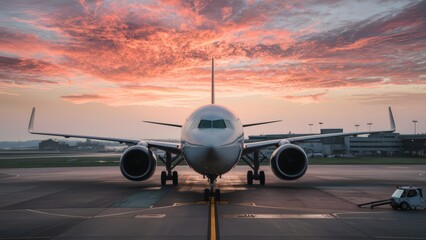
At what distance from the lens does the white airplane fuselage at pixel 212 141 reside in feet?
54.3

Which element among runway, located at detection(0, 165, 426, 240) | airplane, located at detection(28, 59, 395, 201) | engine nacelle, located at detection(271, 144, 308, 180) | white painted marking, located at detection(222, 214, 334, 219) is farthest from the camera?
engine nacelle, located at detection(271, 144, 308, 180)

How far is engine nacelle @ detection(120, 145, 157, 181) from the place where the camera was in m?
23.2

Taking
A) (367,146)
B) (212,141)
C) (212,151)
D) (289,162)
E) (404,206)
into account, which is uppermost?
(367,146)

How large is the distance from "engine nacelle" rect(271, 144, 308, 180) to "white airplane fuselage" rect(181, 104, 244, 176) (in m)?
4.05

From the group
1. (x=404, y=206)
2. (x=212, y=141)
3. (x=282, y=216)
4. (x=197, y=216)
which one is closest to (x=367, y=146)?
(x=404, y=206)

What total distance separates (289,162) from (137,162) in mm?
9325

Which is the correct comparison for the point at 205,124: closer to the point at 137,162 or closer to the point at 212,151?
the point at 212,151

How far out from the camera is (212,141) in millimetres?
16500

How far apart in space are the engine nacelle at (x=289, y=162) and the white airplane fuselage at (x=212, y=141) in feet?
13.3

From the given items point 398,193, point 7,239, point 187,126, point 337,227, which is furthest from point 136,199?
point 398,193

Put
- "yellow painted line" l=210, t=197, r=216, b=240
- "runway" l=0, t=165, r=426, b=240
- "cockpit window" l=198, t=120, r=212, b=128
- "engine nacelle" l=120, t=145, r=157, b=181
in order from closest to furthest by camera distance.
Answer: "yellow painted line" l=210, t=197, r=216, b=240
"runway" l=0, t=165, r=426, b=240
"cockpit window" l=198, t=120, r=212, b=128
"engine nacelle" l=120, t=145, r=157, b=181

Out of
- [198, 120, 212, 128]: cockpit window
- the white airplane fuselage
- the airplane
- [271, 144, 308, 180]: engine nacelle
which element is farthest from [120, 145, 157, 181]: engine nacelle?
[271, 144, 308, 180]: engine nacelle

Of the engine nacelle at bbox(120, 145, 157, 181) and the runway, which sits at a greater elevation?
the engine nacelle at bbox(120, 145, 157, 181)

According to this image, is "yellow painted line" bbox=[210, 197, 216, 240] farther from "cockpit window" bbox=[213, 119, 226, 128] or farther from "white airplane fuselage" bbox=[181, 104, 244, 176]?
"cockpit window" bbox=[213, 119, 226, 128]
